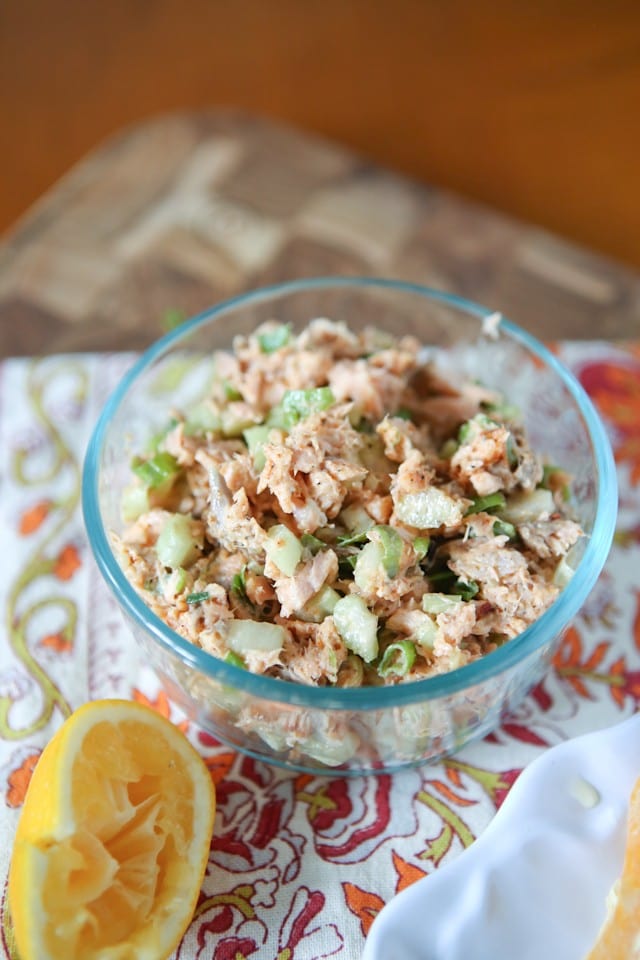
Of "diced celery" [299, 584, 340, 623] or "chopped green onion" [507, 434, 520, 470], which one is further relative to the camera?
"chopped green onion" [507, 434, 520, 470]

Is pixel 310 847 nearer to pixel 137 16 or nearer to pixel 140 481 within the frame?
pixel 140 481

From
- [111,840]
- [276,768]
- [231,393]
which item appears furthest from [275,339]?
[111,840]

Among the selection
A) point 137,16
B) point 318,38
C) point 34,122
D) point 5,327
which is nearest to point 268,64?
point 318,38

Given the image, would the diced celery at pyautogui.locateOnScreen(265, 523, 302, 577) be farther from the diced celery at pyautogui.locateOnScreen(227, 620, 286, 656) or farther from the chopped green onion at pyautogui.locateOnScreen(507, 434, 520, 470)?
the chopped green onion at pyautogui.locateOnScreen(507, 434, 520, 470)

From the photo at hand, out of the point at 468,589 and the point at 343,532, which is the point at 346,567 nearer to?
the point at 343,532

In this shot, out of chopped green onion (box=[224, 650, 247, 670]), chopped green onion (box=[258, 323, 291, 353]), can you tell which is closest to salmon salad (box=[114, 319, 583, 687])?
chopped green onion (box=[224, 650, 247, 670])

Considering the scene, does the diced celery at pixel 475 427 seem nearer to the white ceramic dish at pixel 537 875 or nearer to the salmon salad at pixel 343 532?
the salmon salad at pixel 343 532
